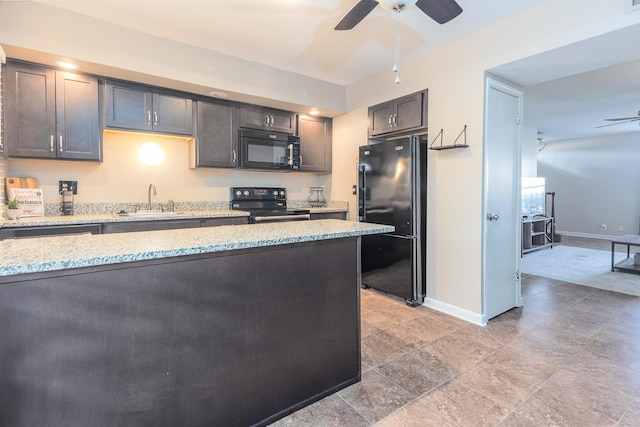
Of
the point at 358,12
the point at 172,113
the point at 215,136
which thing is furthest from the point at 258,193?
the point at 358,12

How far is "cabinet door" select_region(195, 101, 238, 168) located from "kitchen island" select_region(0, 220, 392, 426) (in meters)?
2.04

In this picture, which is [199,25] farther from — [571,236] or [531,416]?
[571,236]

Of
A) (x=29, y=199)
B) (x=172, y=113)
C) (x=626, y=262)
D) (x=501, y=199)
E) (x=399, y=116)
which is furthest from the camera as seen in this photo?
(x=626, y=262)

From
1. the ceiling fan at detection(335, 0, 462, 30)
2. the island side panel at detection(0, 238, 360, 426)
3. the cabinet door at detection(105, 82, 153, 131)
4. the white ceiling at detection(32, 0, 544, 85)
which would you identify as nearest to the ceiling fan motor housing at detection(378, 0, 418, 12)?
the ceiling fan at detection(335, 0, 462, 30)

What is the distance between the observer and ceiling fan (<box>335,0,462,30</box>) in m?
1.82

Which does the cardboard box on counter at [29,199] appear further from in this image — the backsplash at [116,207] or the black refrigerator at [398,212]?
the black refrigerator at [398,212]

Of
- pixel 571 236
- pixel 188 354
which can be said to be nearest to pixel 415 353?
pixel 188 354

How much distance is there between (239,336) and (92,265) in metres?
0.70

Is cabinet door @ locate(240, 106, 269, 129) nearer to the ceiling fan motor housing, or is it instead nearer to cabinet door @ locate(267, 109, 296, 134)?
cabinet door @ locate(267, 109, 296, 134)

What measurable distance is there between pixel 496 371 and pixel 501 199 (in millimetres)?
1557

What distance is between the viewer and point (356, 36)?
2.91 meters

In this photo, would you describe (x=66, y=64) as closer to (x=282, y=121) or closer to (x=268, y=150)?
(x=268, y=150)

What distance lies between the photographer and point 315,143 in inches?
175

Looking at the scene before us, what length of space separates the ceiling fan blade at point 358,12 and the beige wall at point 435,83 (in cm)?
131
